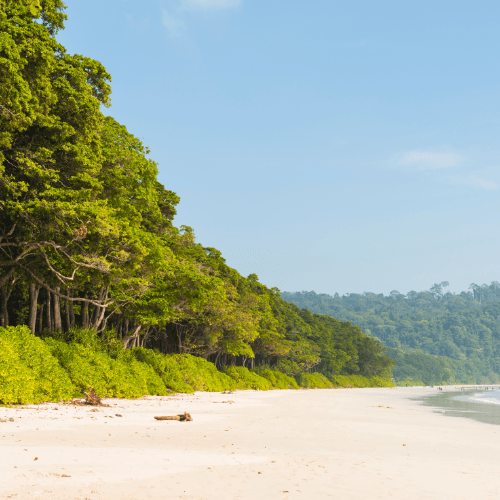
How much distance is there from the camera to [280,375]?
50375mm

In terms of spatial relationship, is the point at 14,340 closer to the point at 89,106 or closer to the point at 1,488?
the point at 89,106

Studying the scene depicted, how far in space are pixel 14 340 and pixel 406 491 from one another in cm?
1243

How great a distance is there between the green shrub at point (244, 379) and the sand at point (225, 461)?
88.7 ft

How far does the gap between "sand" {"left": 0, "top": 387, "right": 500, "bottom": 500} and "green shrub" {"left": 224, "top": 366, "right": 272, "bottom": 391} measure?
2702cm

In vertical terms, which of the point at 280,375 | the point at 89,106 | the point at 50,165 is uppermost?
the point at 89,106

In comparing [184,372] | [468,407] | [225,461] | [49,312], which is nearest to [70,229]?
[49,312]

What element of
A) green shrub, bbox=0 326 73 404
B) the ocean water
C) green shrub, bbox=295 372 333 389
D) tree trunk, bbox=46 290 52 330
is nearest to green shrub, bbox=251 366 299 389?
green shrub, bbox=295 372 333 389

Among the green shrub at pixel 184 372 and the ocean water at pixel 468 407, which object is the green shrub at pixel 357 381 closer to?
the ocean water at pixel 468 407

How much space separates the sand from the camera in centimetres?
534

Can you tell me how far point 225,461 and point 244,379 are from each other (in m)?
33.5

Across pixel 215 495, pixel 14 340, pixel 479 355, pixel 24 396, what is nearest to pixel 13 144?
pixel 14 340

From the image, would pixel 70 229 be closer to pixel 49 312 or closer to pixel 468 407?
pixel 49 312

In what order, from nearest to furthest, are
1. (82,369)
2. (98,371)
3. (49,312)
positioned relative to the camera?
1. (82,369)
2. (98,371)
3. (49,312)

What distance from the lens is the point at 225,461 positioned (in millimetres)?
7129
